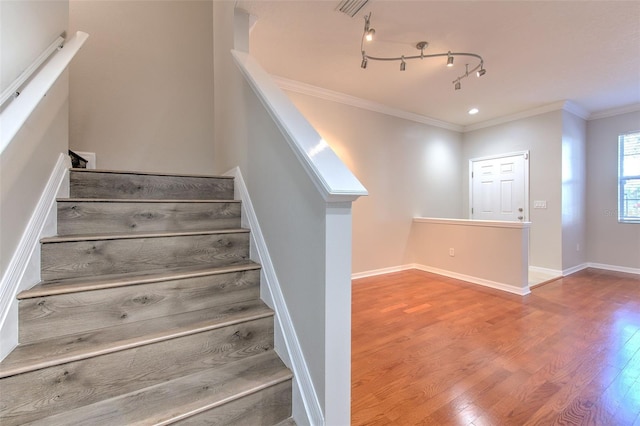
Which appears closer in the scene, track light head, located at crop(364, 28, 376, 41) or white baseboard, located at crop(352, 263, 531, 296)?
track light head, located at crop(364, 28, 376, 41)

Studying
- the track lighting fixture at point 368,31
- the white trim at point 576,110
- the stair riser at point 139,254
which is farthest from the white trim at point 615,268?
the stair riser at point 139,254

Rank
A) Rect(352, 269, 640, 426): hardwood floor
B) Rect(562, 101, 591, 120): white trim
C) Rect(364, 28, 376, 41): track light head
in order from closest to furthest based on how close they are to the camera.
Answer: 1. Rect(352, 269, 640, 426): hardwood floor
2. Rect(364, 28, 376, 41): track light head
3. Rect(562, 101, 591, 120): white trim

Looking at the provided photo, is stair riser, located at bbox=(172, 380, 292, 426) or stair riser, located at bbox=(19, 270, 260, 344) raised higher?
stair riser, located at bbox=(19, 270, 260, 344)

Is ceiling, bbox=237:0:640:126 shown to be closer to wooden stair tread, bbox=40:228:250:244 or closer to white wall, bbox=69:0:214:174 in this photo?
white wall, bbox=69:0:214:174

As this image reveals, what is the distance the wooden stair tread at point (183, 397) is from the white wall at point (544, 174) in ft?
16.0

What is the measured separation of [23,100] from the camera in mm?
1003

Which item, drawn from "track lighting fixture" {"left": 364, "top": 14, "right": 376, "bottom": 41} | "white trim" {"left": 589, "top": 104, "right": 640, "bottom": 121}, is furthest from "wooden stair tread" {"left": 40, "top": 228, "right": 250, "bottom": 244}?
"white trim" {"left": 589, "top": 104, "right": 640, "bottom": 121}

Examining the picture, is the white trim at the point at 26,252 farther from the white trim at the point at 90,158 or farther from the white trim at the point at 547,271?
the white trim at the point at 547,271

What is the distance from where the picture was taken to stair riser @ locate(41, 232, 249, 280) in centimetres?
132

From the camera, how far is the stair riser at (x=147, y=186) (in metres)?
1.74

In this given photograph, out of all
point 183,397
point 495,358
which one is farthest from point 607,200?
point 183,397

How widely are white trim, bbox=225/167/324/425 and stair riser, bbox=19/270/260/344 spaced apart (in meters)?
0.12

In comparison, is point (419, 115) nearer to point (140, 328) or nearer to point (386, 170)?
point (386, 170)

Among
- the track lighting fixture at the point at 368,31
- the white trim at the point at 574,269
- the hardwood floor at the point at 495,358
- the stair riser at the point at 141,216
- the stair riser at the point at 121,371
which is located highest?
the track lighting fixture at the point at 368,31
